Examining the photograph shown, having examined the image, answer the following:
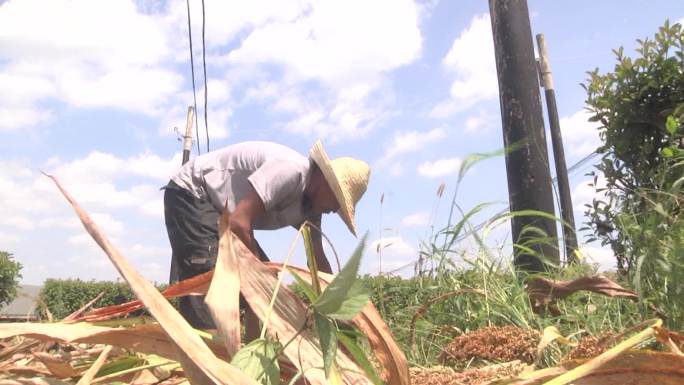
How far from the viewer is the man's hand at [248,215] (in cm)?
325

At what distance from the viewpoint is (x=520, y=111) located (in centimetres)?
433

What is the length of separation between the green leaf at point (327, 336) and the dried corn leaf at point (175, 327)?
9 cm

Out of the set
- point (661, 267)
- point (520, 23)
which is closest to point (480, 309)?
point (661, 267)

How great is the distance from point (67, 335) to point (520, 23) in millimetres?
4277

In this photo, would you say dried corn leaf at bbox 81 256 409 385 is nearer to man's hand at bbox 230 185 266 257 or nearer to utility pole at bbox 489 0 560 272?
man's hand at bbox 230 185 266 257

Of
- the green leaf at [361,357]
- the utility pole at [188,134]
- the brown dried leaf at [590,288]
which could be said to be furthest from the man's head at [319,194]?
the utility pole at [188,134]

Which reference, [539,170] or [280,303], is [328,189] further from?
[280,303]

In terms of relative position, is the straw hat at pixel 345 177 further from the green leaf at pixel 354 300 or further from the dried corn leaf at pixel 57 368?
the green leaf at pixel 354 300

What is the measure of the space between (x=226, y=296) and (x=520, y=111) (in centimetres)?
396

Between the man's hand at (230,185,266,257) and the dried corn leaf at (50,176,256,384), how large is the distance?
8.75 feet

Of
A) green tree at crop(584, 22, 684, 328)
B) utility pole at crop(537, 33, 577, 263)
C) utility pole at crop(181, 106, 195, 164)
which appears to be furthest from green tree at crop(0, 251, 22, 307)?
green tree at crop(584, 22, 684, 328)

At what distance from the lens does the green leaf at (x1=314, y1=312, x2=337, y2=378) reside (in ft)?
1.88

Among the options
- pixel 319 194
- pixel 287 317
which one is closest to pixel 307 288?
pixel 287 317

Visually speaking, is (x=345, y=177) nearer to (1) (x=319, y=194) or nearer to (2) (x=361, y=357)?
(1) (x=319, y=194)
